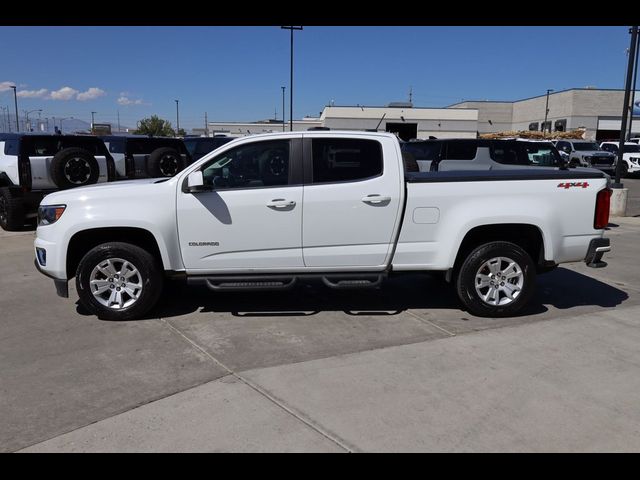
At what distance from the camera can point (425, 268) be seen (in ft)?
18.4

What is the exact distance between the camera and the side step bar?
17.8 ft

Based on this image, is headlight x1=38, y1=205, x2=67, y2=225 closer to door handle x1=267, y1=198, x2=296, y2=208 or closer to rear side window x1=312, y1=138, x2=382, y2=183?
door handle x1=267, y1=198, x2=296, y2=208

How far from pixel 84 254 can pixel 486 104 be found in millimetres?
97830

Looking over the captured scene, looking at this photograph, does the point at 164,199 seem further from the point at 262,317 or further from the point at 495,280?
the point at 495,280

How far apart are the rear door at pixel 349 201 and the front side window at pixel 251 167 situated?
10.0 inches

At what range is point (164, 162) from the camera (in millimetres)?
12617

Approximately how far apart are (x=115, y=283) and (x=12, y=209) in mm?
6360

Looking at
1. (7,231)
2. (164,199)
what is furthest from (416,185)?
(7,231)

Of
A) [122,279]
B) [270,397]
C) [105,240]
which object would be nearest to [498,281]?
[270,397]

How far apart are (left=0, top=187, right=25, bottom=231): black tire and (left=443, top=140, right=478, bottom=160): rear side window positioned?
883cm

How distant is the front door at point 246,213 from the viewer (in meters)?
5.38

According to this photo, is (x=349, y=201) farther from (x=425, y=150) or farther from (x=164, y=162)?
(x=164, y=162)

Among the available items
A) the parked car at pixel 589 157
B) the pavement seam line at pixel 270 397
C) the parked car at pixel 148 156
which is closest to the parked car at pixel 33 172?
the parked car at pixel 148 156

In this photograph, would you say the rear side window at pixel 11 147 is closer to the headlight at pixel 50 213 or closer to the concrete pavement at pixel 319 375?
the concrete pavement at pixel 319 375
